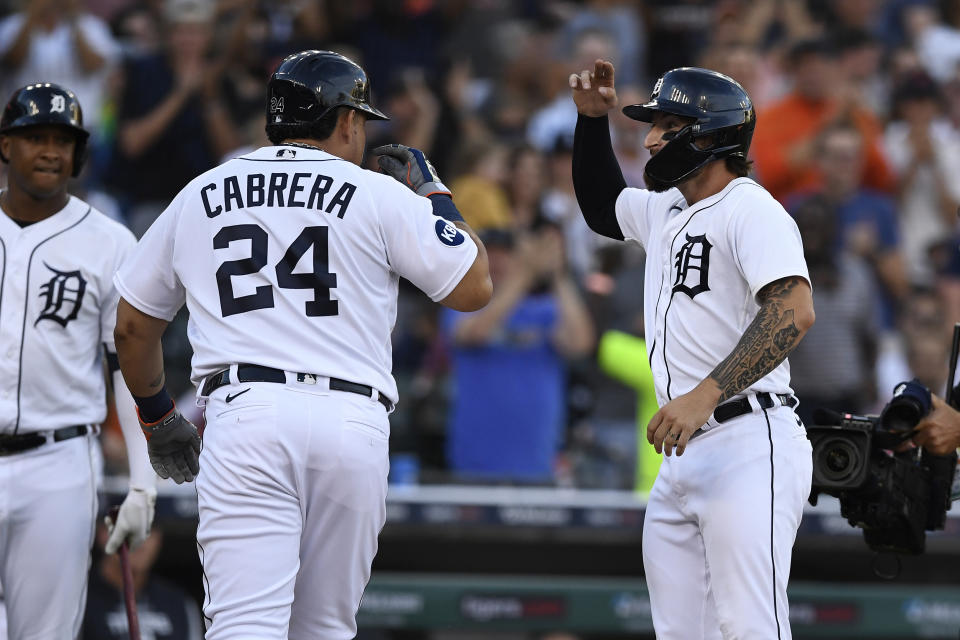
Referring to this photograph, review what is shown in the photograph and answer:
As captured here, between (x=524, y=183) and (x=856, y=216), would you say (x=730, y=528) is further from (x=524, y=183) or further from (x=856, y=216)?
(x=856, y=216)

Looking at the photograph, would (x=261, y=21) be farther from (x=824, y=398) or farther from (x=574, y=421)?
(x=824, y=398)

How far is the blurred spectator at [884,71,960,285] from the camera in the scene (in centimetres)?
994

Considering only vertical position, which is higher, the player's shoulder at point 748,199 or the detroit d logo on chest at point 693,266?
the player's shoulder at point 748,199

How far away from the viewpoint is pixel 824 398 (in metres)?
7.97

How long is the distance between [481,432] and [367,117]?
141 inches

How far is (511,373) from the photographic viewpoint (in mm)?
7840

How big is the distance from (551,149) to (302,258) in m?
5.99

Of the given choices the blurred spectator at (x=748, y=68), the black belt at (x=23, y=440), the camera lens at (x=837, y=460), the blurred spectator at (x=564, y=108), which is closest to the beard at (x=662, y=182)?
the camera lens at (x=837, y=460)

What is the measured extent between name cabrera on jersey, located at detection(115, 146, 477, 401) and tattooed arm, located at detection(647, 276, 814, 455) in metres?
0.77

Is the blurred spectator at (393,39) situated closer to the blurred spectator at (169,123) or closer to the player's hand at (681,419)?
the blurred spectator at (169,123)

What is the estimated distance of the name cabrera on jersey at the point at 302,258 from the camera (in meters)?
4.23

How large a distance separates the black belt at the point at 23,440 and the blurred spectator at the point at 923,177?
644 centimetres

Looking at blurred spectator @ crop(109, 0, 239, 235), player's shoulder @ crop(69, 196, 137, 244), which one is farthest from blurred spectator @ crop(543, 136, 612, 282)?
player's shoulder @ crop(69, 196, 137, 244)

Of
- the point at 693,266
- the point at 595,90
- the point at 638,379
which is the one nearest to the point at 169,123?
the point at 638,379
